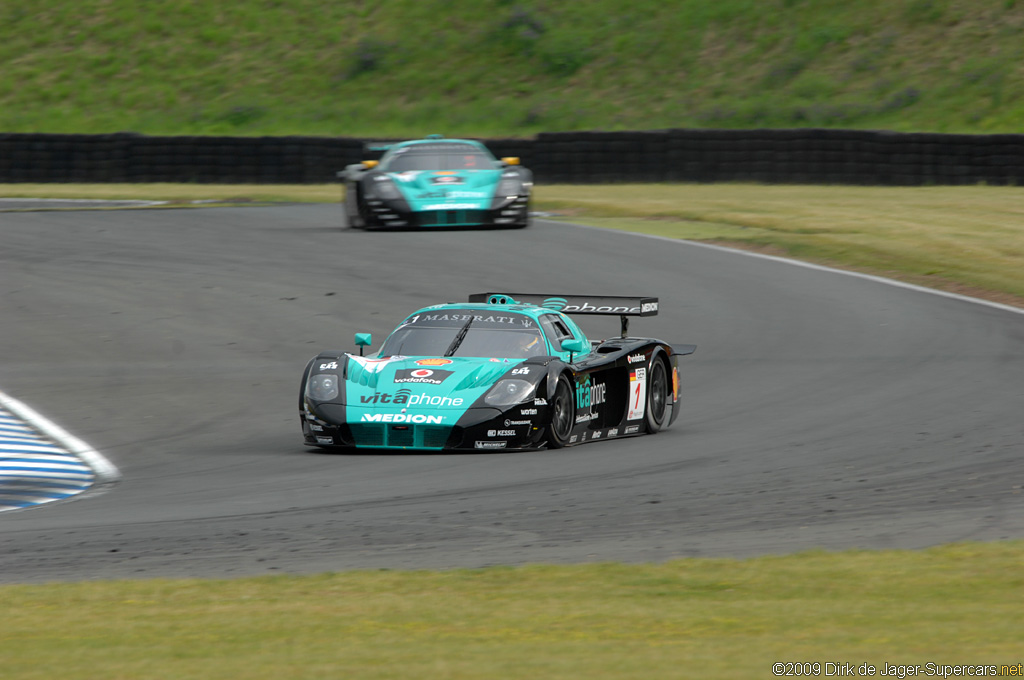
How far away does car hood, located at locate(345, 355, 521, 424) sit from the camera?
10516 mm

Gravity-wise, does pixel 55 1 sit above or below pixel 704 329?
above

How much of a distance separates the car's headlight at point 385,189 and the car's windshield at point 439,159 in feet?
0.63

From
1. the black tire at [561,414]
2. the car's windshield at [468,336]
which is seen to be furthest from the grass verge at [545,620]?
the car's windshield at [468,336]

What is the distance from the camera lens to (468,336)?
11406 millimetres

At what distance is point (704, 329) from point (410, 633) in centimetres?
1142

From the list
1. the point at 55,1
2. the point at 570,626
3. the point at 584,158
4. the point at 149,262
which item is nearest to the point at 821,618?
the point at 570,626

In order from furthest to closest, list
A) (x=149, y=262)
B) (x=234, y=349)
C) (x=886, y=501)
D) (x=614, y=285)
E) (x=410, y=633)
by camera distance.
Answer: (x=149, y=262) < (x=614, y=285) < (x=234, y=349) < (x=886, y=501) < (x=410, y=633)

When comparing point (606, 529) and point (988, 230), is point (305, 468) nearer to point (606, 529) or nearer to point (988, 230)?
point (606, 529)

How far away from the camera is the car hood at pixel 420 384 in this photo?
1052cm

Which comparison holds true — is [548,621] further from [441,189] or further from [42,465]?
[441,189]

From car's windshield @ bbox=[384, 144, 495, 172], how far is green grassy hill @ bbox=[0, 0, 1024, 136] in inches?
683

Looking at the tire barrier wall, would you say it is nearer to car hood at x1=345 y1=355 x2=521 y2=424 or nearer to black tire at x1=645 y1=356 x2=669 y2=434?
black tire at x1=645 y1=356 x2=669 y2=434

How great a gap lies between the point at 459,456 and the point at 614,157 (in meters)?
21.8

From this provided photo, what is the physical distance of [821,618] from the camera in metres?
5.56
